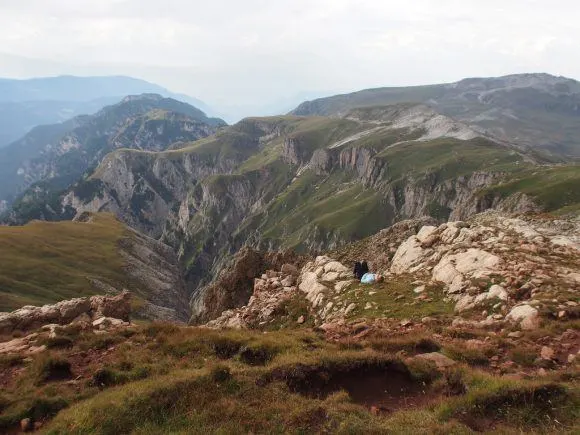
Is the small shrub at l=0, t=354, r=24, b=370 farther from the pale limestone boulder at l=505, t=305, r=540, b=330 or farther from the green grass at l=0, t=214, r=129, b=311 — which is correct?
the green grass at l=0, t=214, r=129, b=311

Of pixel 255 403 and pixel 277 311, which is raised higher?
pixel 255 403

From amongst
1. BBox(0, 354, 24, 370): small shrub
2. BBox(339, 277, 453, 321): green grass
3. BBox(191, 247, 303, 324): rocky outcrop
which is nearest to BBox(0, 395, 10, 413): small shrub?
BBox(0, 354, 24, 370): small shrub

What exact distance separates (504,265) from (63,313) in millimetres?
31961

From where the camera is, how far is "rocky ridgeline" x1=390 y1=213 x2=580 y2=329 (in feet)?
72.9

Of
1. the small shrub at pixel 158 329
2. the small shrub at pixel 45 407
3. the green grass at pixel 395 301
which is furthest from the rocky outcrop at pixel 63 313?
the green grass at pixel 395 301

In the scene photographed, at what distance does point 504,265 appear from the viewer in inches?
1057

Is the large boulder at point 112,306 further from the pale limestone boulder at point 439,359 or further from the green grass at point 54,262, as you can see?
the green grass at point 54,262

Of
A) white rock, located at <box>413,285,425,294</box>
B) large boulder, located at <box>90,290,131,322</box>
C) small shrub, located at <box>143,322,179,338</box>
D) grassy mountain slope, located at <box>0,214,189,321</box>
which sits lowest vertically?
grassy mountain slope, located at <box>0,214,189,321</box>

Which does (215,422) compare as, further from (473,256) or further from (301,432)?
(473,256)

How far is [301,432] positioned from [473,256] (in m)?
21.5

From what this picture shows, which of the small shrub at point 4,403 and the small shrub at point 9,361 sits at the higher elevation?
the small shrub at point 4,403

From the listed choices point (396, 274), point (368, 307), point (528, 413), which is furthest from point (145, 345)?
point (396, 274)

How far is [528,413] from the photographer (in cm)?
1262

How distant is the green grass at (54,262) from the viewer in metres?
104
